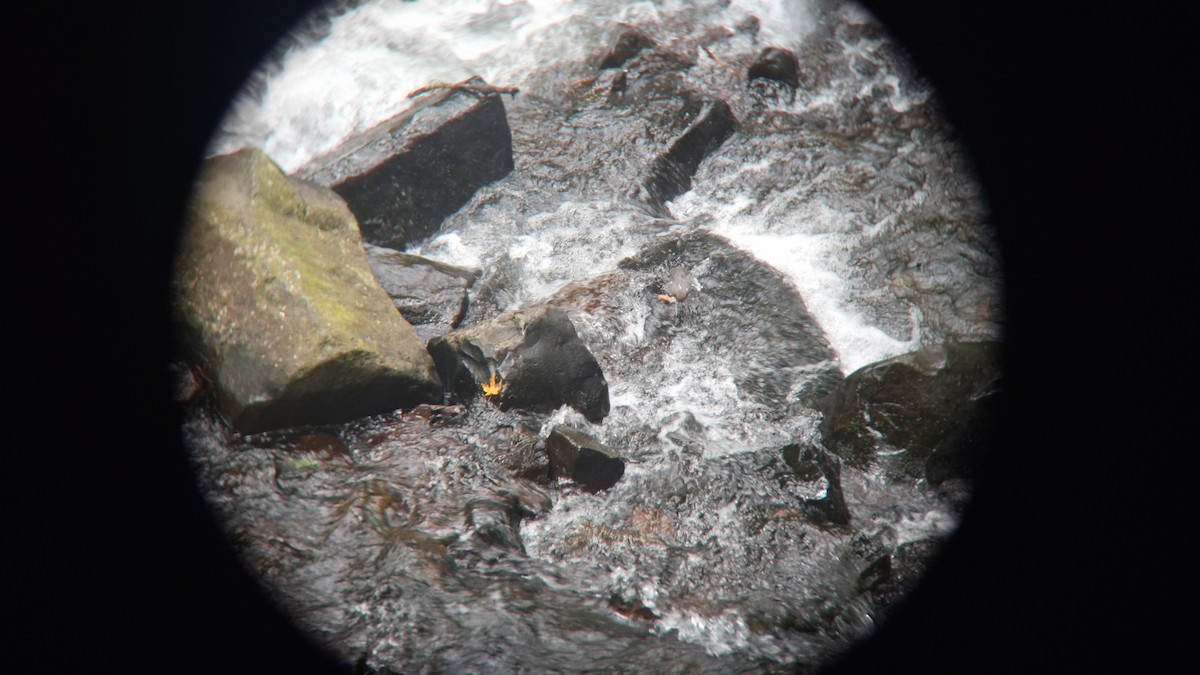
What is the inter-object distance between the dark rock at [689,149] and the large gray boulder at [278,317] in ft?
9.78

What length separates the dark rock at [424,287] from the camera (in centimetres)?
478

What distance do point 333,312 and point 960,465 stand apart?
3.70 m

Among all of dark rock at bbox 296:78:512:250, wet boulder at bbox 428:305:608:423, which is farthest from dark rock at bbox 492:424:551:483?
dark rock at bbox 296:78:512:250

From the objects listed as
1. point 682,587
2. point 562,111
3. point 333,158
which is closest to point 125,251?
point 682,587

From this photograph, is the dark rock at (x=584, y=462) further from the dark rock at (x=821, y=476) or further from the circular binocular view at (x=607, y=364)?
the dark rock at (x=821, y=476)

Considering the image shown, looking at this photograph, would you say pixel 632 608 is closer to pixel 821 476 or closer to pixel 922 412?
pixel 821 476

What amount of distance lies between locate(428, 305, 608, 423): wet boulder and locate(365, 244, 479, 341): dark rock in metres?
0.53

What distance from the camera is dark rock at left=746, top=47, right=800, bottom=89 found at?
6777 mm

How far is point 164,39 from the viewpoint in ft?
12.6

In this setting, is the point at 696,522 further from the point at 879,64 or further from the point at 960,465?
the point at 879,64

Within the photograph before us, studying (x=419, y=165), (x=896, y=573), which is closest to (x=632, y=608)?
(x=896, y=573)

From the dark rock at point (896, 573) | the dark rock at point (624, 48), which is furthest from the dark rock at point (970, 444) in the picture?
the dark rock at point (624, 48)

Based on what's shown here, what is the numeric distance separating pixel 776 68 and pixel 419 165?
12.8ft

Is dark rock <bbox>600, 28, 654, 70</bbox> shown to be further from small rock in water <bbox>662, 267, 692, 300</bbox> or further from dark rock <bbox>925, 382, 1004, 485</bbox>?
dark rock <bbox>925, 382, 1004, 485</bbox>
